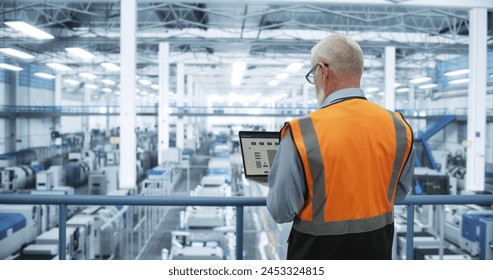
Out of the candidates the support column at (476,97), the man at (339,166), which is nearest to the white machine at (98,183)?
the support column at (476,97)

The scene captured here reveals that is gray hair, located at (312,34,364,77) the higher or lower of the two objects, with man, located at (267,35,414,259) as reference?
higher

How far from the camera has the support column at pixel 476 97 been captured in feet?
34.9

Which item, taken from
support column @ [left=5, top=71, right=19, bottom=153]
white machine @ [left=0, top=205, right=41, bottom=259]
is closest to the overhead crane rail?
support column @ [left=5, top=71, right=19, bottom=153]

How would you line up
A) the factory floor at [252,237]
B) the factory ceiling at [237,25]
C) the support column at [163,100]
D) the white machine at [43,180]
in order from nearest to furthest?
the factory floor at [252,237] → the white machine at [43,180] → the factory ceiling at [237,25] → the support column at [163,100]

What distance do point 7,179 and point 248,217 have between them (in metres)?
8.44

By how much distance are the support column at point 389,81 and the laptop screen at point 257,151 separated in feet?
45.7

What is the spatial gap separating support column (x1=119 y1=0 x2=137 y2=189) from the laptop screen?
830 cm

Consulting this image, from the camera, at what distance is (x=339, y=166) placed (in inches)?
50.3

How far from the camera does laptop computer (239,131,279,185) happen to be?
5.99 feet

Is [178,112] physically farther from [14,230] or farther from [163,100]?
[14,230]

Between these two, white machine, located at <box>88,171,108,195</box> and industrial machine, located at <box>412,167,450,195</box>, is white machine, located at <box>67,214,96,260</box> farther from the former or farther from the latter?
industrial machine, located at <box>412,167,450,195</box>

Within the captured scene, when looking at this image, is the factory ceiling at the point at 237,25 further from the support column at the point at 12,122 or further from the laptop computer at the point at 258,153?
the laptop computer at the point at 258,153

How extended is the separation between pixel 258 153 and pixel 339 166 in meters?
0.63

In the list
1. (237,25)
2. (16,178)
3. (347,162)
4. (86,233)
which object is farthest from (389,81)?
(347,162)
